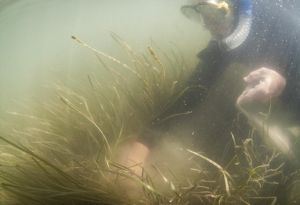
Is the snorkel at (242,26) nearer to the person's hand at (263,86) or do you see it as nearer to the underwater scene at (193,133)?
the underwater scene at (193,133)

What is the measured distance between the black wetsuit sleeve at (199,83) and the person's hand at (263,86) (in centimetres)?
87

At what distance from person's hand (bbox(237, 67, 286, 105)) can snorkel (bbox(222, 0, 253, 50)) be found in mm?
558

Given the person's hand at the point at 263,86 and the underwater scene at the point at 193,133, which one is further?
the person's hand at the point at 263,86

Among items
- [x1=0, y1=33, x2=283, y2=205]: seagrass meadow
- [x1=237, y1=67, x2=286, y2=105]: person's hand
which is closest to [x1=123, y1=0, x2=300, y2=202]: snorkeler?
[x1=237, y1=67, x2=286, y2=105]: person's hand

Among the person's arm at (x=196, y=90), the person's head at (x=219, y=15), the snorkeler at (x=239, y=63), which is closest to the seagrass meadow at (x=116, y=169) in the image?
the person's arm at (x=196, y=90)

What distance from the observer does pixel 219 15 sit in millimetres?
3967

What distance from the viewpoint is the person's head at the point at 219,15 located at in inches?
154

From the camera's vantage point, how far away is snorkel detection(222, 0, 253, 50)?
361 cm

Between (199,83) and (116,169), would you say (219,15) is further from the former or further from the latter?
(116,169)

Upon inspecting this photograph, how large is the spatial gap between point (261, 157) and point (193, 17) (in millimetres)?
2438

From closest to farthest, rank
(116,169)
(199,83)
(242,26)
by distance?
(116,169)
(242,26)
(199,83)

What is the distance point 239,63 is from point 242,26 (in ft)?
1.59

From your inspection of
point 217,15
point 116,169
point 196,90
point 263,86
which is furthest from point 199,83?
point 116,169

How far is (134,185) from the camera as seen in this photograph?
2.61 m
